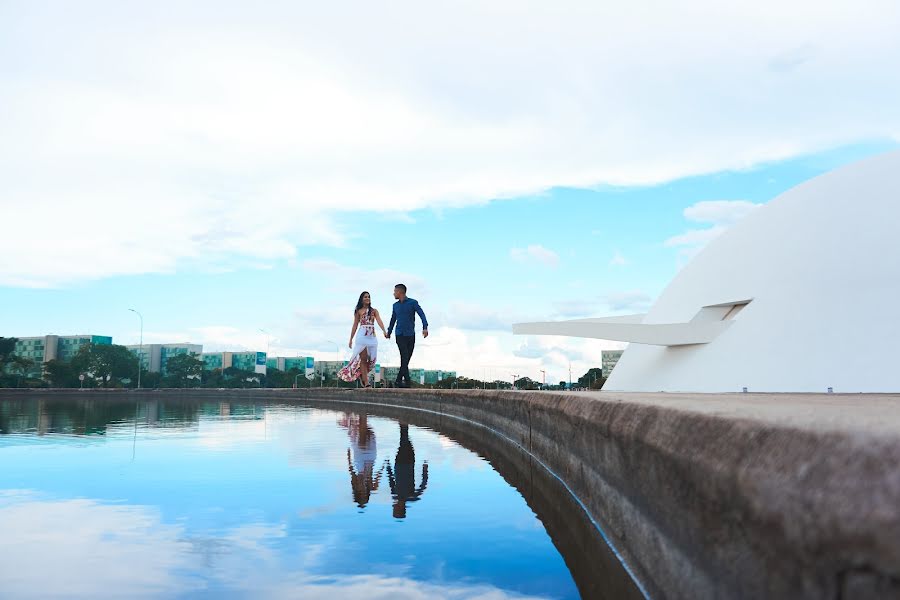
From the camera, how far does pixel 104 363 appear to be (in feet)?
418

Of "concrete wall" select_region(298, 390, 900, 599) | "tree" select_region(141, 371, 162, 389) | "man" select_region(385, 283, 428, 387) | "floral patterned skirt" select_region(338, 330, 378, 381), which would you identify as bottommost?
"tree" select_region(141, 371, 162, 389)

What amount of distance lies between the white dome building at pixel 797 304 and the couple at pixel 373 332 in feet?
22.5

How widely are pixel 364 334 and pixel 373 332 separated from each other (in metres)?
0.38

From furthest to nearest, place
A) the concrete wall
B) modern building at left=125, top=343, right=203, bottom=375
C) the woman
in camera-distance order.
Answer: modern building at left=125, top=343, right=203, bottom=375
the woman
the concrete wall

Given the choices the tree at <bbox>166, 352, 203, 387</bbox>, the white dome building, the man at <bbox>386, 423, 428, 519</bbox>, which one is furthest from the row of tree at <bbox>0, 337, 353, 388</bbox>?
the man at <bbox>386, 423, 428, 519</bbox>

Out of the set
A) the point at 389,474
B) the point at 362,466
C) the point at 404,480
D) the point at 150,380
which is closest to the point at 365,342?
the point at 362,466

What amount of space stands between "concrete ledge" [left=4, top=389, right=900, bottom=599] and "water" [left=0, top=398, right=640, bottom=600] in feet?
1.92

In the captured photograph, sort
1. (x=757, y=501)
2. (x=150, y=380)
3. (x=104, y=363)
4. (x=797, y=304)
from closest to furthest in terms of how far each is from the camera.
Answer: (x=757, y=501)
(x=797, y=304)
(x=104, y=363)
(x=150, y=380)

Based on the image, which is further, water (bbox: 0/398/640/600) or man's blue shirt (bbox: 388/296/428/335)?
man's blue shirt (bbox: 388/296/428/335)

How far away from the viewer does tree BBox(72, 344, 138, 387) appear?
405 ft

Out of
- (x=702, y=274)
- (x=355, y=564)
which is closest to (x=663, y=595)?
(x=355, y=564)

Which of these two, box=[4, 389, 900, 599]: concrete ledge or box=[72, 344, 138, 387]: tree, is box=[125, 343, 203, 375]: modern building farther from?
box=[4, 389, 900, 599]: concrete ledge

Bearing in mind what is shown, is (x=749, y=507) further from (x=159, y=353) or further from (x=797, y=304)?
(x=159, y=353)

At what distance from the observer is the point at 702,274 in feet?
74.8
